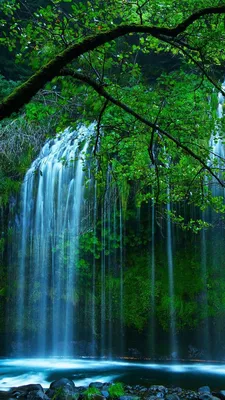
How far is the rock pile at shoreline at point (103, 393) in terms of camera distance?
232 inches

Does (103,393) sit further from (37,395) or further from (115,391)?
(37,395)

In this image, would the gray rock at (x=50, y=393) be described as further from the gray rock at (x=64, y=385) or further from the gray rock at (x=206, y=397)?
the gray rock at (x=206, y=397)

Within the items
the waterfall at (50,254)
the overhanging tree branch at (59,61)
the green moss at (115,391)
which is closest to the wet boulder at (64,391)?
the green moss at (115,391)

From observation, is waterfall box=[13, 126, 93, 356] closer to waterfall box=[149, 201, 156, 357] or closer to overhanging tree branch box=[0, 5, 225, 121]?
waterfall box=[149, 201, 156, 357]

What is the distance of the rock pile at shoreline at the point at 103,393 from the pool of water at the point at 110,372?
0.39 meters

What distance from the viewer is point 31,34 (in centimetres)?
370

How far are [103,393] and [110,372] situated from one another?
1.90 meters

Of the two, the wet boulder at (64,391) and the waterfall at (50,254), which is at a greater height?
the waterfall at (50,254)

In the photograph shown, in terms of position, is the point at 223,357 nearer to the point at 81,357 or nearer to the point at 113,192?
the point at 81,357

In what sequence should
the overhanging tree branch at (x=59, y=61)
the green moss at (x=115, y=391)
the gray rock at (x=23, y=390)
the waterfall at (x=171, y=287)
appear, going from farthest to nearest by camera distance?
the waterfall at (x=171, y=287), the gray rock at (x=23, y=390), the green moss at (x=115, y=391), the overhanging tree branch at (x=59, y=61)

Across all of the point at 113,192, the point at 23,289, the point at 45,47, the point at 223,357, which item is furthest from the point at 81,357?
the point at 45,47

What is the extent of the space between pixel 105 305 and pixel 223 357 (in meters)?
2.96

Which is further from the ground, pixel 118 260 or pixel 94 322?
pixel 118 260

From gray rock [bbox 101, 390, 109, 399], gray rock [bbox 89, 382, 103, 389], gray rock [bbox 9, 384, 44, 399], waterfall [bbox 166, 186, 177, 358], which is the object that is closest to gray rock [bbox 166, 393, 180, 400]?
gray rock [bbox 101, 390, 109, 399]
